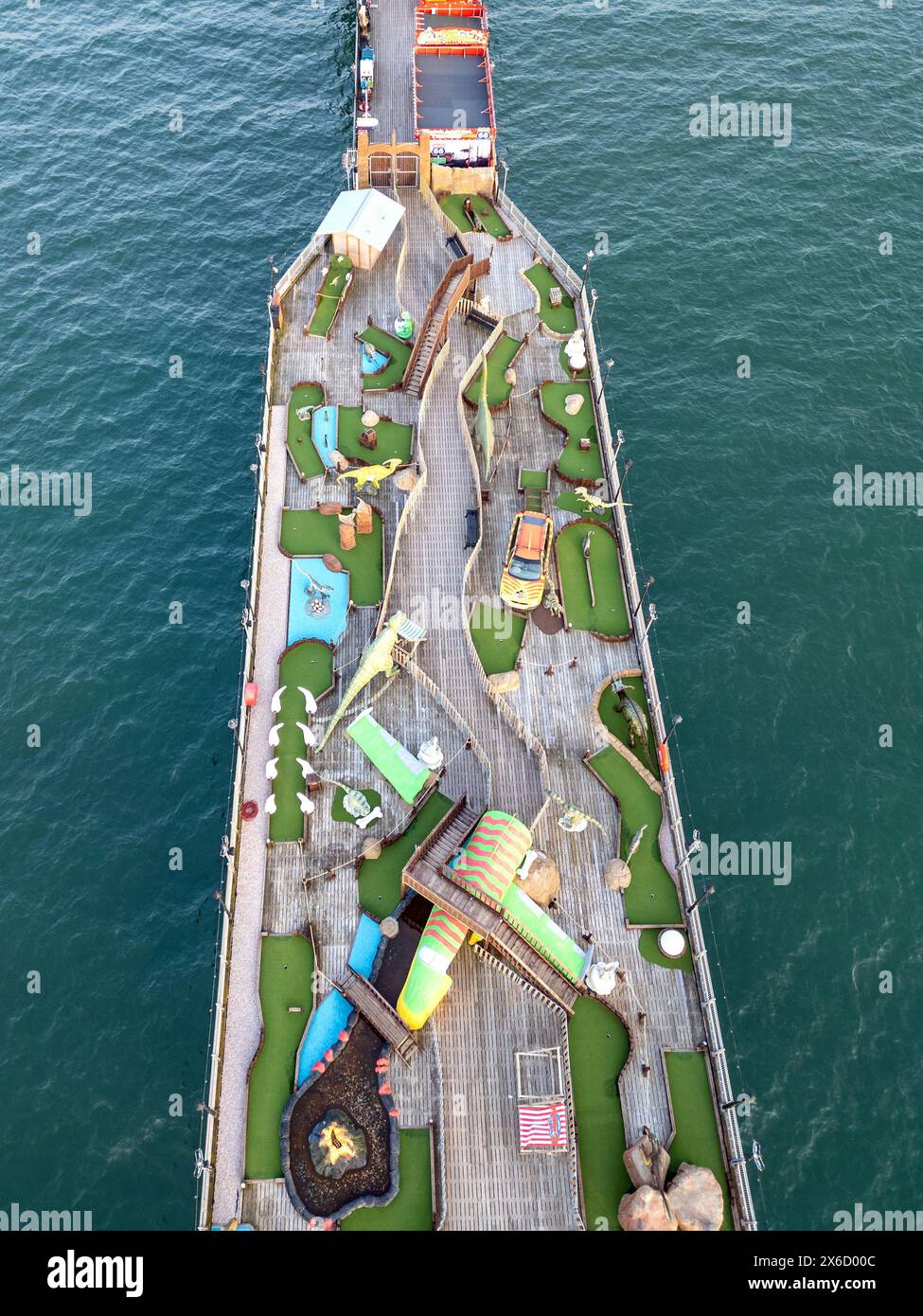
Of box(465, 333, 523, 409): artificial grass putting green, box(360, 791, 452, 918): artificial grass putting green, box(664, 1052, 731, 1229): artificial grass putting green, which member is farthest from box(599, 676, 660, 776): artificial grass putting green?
box(465, 333, 523, 409): artificial grass putting green

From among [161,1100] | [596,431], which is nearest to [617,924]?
[161,1100]

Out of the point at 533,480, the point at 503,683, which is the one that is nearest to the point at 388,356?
the point at 533,480

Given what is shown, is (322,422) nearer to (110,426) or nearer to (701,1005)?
(110,426)

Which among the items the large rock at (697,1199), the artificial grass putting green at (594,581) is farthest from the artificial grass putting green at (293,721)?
the large rock at (697,1199)

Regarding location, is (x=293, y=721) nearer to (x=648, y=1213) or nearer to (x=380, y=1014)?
(x=380, y=1014)

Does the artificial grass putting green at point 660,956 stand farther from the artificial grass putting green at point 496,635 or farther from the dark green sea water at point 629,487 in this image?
the artificial grass putting green at point 496,635
